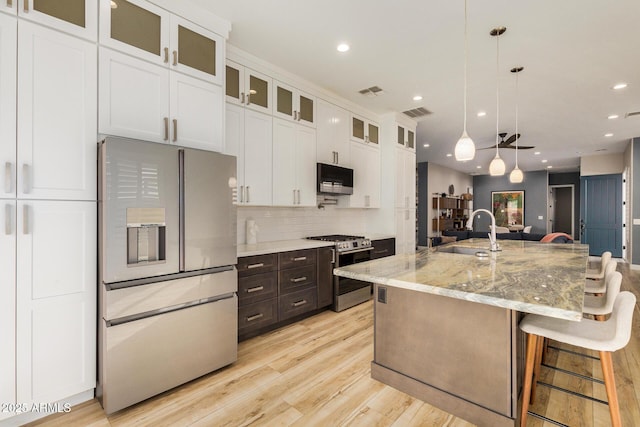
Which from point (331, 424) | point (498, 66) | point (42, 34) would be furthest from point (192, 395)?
point (498, 66)

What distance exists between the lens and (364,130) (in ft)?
16.0

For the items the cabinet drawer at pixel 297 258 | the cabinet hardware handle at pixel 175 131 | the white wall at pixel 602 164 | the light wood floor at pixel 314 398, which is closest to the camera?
the light wood floor at pixel 314 398

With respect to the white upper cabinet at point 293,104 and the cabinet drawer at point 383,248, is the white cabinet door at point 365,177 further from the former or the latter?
the white upper cabinet at point 293,104

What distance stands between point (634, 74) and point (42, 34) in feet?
18.2

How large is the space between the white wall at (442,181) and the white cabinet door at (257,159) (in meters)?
7.78

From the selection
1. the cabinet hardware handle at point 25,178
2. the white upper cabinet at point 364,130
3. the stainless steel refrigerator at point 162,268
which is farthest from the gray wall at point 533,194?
the cabinet hardware handle at point 25,178

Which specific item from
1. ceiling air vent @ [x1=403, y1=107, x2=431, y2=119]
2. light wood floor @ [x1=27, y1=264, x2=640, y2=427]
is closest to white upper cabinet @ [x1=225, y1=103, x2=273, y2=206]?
light wood floor @ [x1=27, y1=264, x2=640, y2=427]

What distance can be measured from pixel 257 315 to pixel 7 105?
2.34 metres

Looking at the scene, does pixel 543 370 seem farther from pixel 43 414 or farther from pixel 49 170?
pixel 49 170

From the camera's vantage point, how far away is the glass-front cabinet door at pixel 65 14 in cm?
177

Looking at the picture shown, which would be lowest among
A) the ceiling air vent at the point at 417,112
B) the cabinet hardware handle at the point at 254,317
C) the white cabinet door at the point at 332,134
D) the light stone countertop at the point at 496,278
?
the cabinet hardware handle at the point at 254,317

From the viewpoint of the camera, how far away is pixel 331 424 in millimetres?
1860

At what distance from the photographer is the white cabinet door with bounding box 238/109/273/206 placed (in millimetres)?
3312

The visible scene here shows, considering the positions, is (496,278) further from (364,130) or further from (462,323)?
(364,130)
